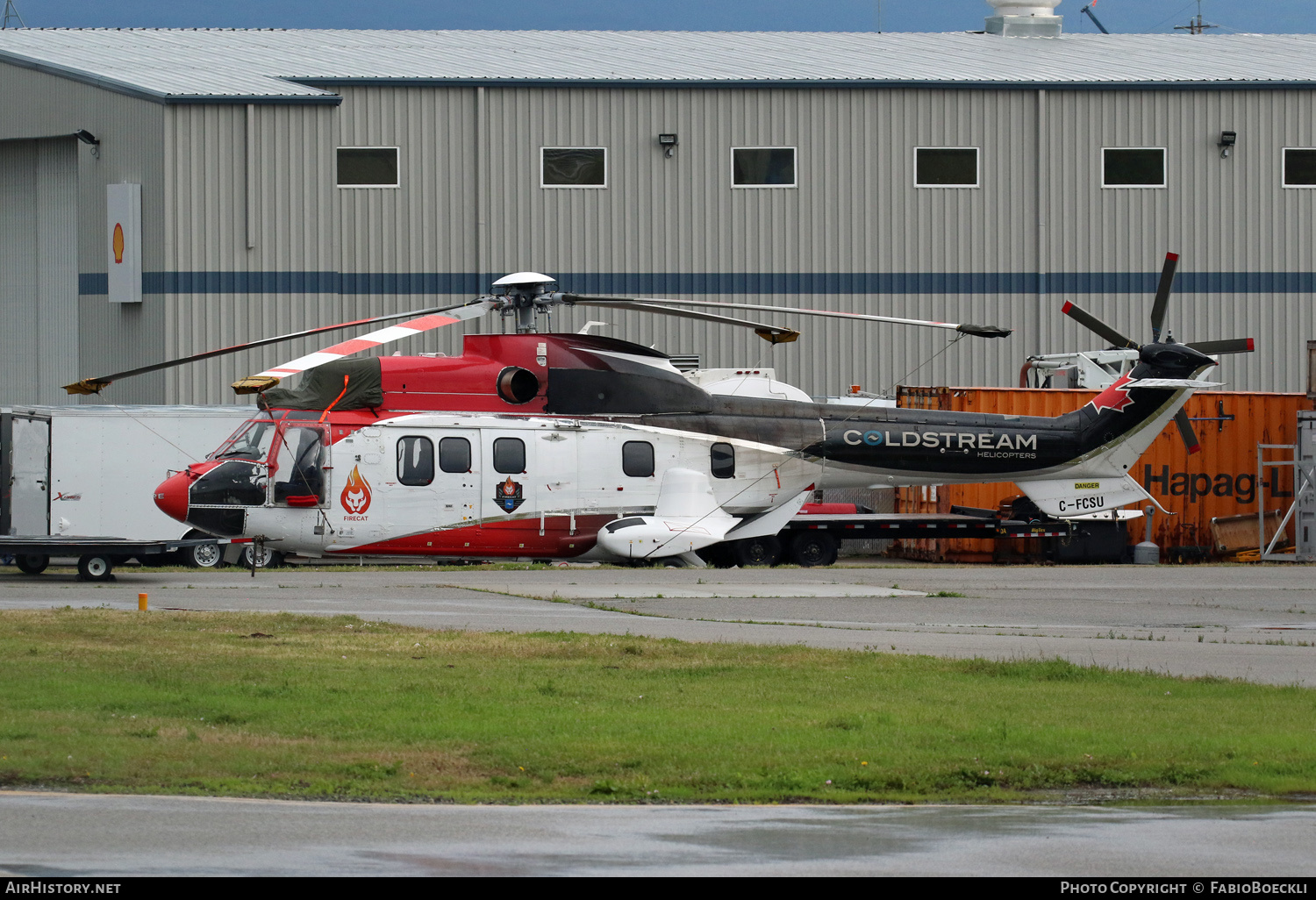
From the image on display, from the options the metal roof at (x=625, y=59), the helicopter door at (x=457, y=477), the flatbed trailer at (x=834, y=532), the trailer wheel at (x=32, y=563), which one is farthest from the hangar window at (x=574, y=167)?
the trailer wheel at (x=32, y=563)

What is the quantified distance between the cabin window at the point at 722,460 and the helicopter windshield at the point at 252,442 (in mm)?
6838

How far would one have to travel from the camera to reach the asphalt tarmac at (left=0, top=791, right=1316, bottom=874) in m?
6.31

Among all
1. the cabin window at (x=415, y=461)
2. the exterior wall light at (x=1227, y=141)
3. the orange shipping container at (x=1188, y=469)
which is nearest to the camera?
the cabin window at (x=415, y=461)

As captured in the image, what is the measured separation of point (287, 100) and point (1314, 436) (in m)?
22.7

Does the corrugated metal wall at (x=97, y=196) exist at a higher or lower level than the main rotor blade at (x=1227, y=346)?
higher

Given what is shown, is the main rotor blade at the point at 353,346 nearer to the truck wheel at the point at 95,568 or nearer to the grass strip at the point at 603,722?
the truck wheel at the point at 95,568

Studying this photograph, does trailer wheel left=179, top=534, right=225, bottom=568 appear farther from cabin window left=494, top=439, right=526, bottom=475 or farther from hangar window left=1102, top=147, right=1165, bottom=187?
hangar window left=1102, top=147, right=1165, bottom=187

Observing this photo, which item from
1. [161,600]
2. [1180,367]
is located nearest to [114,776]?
[161,600]

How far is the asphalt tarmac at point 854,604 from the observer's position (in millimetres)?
14656

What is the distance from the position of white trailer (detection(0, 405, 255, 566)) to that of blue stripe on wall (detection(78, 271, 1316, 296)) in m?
8.14

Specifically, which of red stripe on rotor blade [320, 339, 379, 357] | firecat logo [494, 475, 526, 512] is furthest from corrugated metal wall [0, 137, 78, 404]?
red stripe on rotor blade [320, 339, 379, 357]

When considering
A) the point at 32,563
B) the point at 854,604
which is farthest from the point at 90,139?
the point at 854,604

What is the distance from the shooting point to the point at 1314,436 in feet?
94.5

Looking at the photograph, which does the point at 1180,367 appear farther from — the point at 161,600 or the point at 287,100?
the point at 287,100
